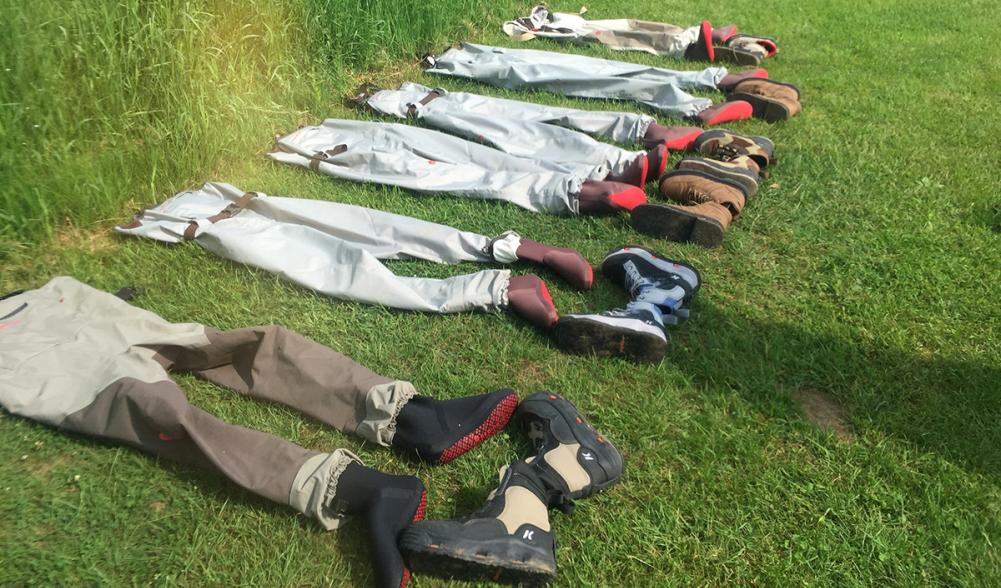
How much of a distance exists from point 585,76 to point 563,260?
2.60 m

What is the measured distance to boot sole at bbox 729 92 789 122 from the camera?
4758 mm

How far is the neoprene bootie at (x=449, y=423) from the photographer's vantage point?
89.7 inches

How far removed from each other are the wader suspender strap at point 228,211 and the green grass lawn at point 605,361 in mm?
95

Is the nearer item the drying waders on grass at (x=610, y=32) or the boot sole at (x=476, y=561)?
the boot sole at (x=476, y=561)

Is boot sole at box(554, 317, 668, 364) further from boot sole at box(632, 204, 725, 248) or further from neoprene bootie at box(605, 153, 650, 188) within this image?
neoprene bootie at box(605, 153, 650, 188)

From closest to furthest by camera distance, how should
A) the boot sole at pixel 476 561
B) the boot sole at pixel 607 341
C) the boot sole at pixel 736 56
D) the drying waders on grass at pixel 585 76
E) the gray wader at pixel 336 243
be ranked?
1. the boot sole at pixel 476 561
2. the boot sole at pixel 607 341
3. the gray wader at pixel 336 243
4. the drying waders on grass at pixel 585 76
5. the boot sole at pixel 736 56

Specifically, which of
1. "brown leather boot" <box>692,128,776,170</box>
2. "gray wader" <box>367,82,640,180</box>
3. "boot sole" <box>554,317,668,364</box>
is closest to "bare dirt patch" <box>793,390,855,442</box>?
"boot sole" <box>554,317,668,364</box>

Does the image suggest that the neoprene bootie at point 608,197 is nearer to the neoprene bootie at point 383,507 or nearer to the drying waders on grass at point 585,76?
the drying waders on grass at point 585,76

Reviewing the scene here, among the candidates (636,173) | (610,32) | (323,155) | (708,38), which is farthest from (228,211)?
(708,38)

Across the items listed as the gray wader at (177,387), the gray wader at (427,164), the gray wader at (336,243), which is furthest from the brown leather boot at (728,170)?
the gray wader at (177,387)

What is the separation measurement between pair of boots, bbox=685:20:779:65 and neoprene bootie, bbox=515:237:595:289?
3661mm

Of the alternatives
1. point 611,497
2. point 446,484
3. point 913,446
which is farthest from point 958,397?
point 446,484

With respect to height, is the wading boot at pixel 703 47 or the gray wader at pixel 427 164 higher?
the wading boot at pixel 703 47

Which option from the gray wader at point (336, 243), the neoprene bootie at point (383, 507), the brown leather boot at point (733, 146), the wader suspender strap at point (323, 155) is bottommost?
the neoprene bootie at point (383, 507)
